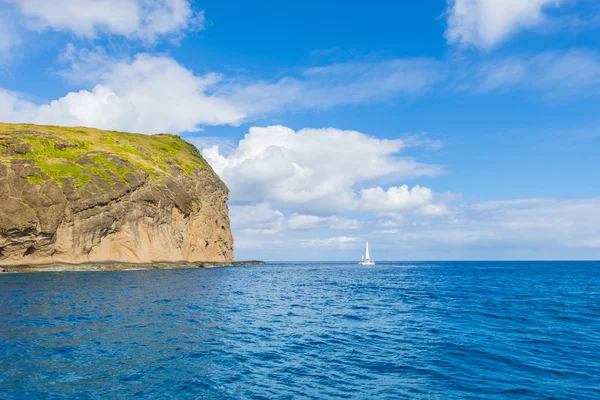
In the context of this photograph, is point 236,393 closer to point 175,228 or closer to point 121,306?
point 121,306

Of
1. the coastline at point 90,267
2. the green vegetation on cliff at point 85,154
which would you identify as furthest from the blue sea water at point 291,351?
the green vegetation on cliff at point 85,154

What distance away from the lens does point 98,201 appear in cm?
9738

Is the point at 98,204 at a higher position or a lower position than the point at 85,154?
lower

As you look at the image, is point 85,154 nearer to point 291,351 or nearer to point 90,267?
point 90,267

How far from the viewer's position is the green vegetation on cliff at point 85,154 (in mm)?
95188

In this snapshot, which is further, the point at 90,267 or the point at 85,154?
the point at 85,154

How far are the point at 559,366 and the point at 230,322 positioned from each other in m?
22.1

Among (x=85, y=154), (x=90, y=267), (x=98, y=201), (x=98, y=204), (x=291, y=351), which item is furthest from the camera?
(x=85, y=154)

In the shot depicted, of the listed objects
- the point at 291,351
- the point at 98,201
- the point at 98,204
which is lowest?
the point at 291,351

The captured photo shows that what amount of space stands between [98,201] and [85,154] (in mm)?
18432

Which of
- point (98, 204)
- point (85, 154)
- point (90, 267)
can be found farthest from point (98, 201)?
point (85, 154)

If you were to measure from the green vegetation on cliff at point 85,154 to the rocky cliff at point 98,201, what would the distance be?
242 millimetres

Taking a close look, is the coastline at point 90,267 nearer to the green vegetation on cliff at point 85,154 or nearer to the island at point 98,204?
the island at point 98,204

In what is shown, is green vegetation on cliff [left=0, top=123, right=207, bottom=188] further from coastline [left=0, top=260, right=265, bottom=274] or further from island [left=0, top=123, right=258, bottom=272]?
coastline [left=0, top=260, right=265, bottom=274]
